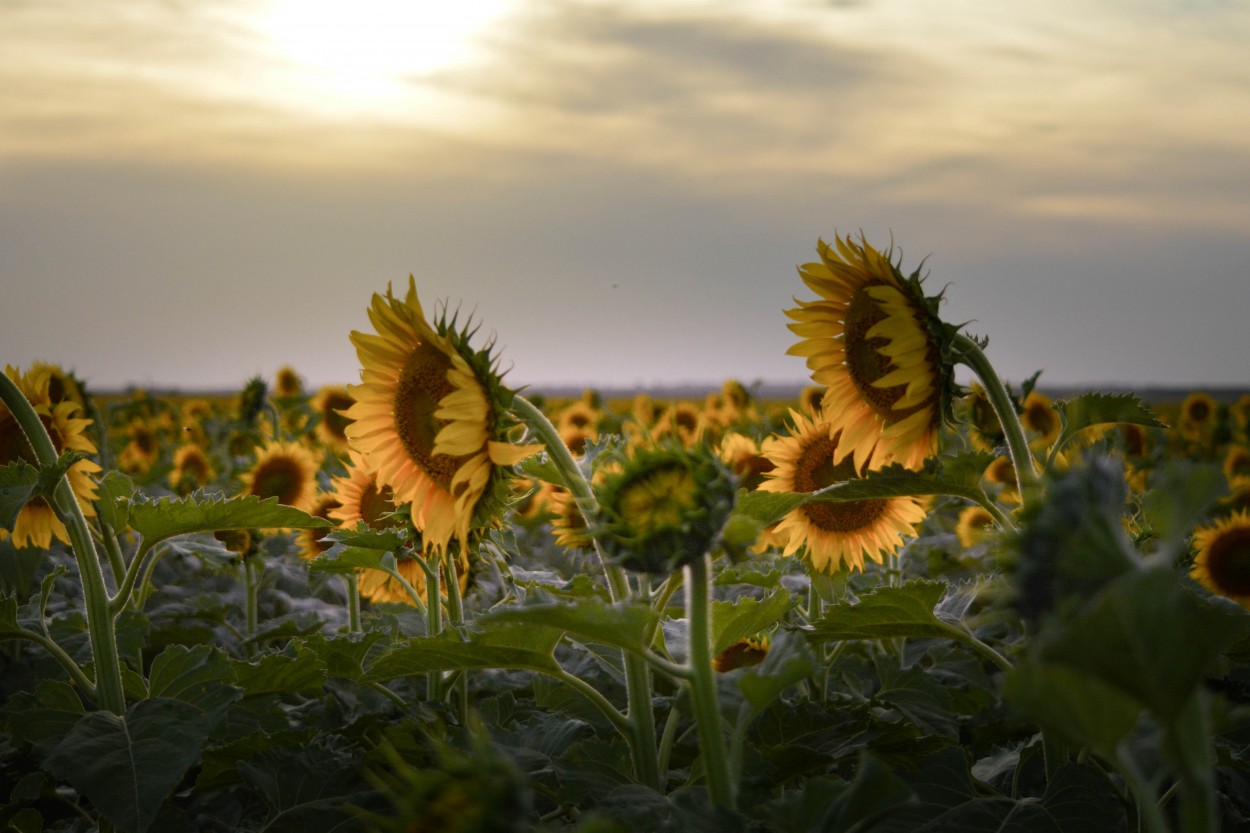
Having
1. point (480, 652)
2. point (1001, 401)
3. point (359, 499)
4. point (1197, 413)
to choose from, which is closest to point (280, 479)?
point (359, 499)

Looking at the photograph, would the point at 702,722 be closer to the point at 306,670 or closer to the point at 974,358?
the point at 974,358

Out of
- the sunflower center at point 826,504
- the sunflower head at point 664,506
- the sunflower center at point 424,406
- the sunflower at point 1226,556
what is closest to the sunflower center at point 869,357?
the sunflower center at point 826,504

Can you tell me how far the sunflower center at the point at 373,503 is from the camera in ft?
11.6

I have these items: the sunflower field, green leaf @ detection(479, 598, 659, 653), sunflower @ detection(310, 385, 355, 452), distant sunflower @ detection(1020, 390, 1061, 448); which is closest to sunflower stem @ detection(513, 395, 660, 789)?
the sunflower field

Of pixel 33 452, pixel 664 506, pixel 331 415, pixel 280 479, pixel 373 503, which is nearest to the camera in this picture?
pixel 664 506

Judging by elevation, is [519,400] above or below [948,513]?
above

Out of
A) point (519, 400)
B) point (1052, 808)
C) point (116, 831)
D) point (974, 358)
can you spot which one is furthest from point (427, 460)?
point (1052, 808)

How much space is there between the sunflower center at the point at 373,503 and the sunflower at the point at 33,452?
854 millimetres

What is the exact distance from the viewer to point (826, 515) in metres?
3.40

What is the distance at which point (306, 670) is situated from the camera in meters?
2.56

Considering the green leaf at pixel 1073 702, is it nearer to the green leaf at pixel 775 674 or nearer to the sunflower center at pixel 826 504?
the green leaf at pixel 775 674

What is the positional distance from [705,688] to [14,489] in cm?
164

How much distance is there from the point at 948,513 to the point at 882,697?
500cm

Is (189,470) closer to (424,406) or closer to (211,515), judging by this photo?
(211,515)
